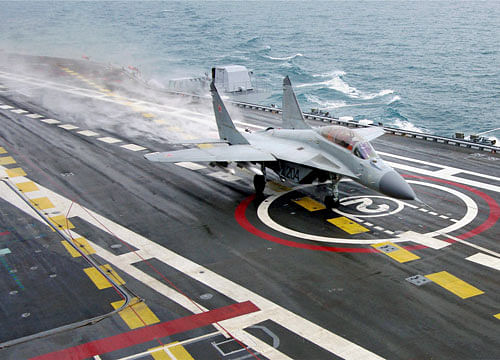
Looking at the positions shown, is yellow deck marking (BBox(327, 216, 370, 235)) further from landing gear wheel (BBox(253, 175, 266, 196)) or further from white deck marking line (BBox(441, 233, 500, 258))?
landing gear wheel (BBox(253, 175, 266, 196))

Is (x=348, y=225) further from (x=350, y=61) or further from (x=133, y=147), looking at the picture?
(x=350, y=61)

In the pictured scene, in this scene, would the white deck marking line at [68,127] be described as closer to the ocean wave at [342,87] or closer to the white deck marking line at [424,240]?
the white deck marking line at [424,240]

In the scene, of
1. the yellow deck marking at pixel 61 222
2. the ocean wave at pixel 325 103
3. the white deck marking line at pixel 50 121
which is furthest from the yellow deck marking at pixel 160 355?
the ocean wave at pixel 325 103

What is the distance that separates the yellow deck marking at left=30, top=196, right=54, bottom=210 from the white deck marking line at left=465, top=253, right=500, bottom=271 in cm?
2060

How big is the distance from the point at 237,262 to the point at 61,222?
9.72 metres

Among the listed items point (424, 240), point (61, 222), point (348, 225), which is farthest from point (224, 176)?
point (424, 240)

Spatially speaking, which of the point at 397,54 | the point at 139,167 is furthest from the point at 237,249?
the point at 397,54

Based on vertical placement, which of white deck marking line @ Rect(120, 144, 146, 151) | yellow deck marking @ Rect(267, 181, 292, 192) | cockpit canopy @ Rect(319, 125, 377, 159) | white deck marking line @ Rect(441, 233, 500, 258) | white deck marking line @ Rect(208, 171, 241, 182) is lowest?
white deck marking line @ Rect(120, 144, 146, 151)

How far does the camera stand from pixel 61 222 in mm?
24953

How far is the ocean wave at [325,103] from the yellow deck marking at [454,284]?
186 feet

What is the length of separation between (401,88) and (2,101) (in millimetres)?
61820

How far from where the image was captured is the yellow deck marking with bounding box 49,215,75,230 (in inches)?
964

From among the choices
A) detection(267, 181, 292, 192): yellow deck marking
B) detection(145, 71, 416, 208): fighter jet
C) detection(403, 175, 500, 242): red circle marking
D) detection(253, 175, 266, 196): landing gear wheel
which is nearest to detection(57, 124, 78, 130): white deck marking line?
detection(145, 71, 416, 208): fighter jet

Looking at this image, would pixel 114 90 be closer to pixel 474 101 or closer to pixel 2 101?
pixel 2 101
